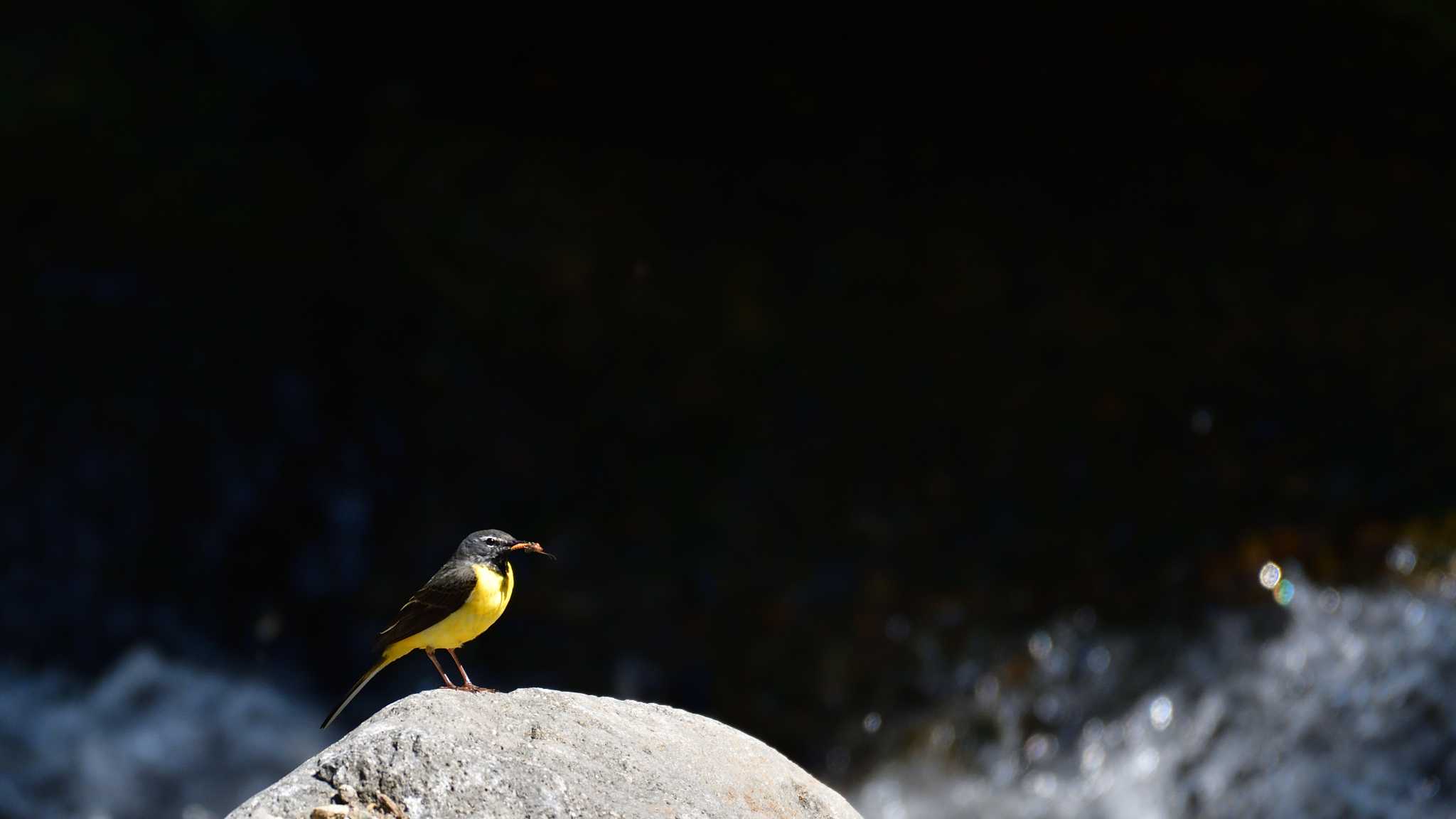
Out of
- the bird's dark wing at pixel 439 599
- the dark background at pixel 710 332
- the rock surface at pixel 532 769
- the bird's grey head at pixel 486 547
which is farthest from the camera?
the dark background at pixel 710 332

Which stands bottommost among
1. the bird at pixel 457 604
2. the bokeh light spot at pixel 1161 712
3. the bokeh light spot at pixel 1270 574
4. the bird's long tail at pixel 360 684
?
the bokeh light spot at pixel 1161 712

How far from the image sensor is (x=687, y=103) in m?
13.0

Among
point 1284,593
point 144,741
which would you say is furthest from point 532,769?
point 1284,593

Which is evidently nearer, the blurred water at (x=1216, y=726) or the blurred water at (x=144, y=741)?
the blurred water at (x=1216, y=726)

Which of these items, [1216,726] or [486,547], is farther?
[1216,726]

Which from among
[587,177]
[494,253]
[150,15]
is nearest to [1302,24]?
[587,177]

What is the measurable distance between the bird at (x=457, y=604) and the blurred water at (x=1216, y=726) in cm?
539

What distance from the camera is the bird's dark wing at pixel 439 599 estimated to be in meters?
5.05

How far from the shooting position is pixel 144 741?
10641 mm

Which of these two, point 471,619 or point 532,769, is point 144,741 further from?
point 532,769

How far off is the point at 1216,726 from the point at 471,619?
21.2 ft

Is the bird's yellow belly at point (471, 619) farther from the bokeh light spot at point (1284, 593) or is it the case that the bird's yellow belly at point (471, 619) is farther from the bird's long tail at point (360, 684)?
the bokeh light spot at point (1284, 593)

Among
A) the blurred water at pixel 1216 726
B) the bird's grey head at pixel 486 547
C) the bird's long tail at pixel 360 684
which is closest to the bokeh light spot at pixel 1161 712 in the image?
the blurred water at pixel 1216 726

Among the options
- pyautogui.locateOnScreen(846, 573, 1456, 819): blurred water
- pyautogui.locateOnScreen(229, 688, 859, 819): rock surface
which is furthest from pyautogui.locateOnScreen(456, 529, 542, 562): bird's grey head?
pyautogui.locateOnScreen(846, 573, 1456, 819): blurred water
